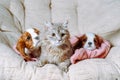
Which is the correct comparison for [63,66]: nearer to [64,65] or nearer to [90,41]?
[64,65]

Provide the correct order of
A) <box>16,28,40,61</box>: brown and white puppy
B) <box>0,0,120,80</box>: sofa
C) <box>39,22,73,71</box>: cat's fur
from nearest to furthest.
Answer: <box>0,0,120,80</box>: sofa
<box>39,22,73,71</box>: cat's fur
<box>16,28,40,61</box>: brown and white puppy

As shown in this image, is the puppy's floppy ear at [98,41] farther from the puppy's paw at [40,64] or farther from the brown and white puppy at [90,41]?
the puppy's paw at [40,64]

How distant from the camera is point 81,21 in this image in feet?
6.94

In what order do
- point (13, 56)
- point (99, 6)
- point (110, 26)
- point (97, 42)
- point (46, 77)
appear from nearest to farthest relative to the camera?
point (46, 77) < point (13, 56) < point (97, 42) < point (110, 26) < point (99, 6)

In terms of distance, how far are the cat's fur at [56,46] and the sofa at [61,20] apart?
9 cm

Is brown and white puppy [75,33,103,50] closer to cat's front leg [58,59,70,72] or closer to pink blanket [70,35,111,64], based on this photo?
pink blanket [70,35,111,64]

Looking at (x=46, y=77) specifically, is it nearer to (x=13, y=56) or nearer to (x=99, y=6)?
(x=13, y=56)

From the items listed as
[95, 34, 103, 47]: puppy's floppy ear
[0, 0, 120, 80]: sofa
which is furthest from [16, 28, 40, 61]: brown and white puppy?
[95, 34, 103, 47]: puppy's floppy ear

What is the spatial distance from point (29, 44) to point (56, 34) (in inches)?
10.3

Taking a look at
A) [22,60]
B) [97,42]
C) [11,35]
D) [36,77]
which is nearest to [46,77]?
[36,77]

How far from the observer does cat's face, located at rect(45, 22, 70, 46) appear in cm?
151

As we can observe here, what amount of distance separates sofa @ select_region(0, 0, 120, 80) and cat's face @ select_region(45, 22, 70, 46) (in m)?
0.14

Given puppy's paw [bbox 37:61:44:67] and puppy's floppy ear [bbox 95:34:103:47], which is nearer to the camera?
puppy's paw [bbox 37:61:44:67]

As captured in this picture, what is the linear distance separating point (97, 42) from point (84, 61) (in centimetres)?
25
